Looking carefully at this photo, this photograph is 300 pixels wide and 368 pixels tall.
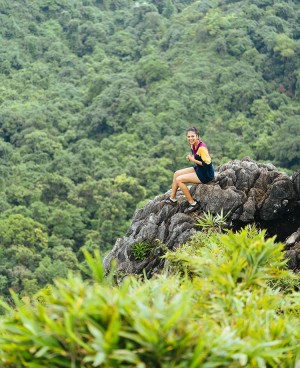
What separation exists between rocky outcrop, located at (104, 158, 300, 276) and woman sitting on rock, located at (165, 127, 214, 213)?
4.4 inches

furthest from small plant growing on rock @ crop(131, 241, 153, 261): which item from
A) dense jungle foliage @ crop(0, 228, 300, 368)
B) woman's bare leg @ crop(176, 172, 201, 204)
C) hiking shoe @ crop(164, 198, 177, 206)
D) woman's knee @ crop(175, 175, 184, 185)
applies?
dense jungle foliage @ crop(0, 228, 300, 368)

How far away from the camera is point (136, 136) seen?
42938mm

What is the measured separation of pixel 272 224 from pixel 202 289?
602cm

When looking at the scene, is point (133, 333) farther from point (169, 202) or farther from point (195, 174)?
point (169, 202)

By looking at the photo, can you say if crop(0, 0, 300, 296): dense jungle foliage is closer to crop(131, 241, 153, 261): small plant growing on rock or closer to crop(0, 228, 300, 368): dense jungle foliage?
crop(131, 241, 153, 261): small plant growing on rock

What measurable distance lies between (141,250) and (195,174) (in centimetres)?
127

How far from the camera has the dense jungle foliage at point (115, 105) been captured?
33406 mm

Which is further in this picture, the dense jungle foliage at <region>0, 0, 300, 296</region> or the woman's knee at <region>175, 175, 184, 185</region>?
the dense jungle foliage at <region>0, 0, 300, 296</region>

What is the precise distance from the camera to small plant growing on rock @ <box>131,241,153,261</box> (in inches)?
389

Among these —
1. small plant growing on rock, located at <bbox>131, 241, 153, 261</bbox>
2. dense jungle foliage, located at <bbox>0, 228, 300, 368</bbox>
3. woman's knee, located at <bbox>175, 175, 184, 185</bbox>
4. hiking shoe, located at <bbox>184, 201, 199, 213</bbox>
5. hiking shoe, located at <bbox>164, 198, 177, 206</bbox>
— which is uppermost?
dense jungle foliage, located at <bbox>0, 228, 300, 368</bbox>

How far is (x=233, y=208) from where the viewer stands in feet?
32.0

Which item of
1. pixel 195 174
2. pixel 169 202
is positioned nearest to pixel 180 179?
pixel 195 174

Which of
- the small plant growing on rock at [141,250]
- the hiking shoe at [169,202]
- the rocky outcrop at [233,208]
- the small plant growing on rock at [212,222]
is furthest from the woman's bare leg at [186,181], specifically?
the small plant growing on rock at [141,250]

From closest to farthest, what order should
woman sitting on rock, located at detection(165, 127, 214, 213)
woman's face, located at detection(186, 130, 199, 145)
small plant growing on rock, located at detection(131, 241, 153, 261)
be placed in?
woman's face, located at detection(186, 130, 199, 145)
woman sitting on rock, located at detection(165, 127, 214, 213)
small plant growing on rock, located at detection(131, 241, 153, 261)
